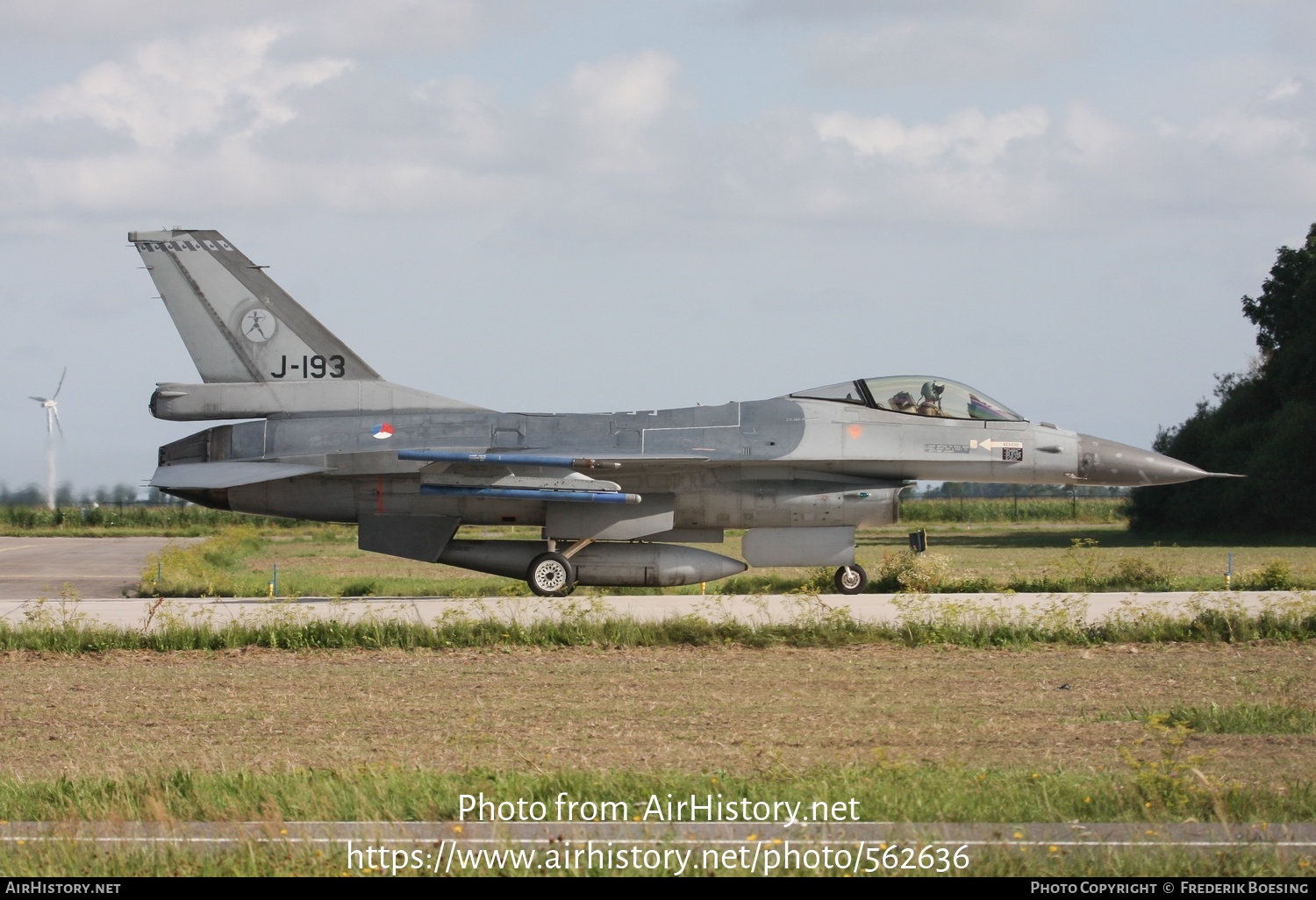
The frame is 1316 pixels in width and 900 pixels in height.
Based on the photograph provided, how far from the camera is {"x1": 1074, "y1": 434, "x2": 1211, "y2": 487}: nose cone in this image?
1709 cm

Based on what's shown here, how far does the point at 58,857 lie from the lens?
551 cm

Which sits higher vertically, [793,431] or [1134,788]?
[793,431]

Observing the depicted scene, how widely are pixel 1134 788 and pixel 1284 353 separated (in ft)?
119

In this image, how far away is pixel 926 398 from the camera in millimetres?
17078

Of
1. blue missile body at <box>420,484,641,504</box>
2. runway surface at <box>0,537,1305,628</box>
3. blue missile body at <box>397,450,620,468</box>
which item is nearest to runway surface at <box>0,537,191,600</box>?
runway surface at <box>0,537,1305,628</box>

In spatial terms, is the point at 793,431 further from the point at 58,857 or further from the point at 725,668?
the point at 58,857

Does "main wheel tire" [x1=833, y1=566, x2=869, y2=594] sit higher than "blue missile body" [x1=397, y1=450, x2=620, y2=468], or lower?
lower

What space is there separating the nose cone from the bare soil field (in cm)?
478

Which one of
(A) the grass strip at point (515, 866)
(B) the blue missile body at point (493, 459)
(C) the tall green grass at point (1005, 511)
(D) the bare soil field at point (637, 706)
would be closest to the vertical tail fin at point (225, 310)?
(B) the blue missile body at point (493, 459)

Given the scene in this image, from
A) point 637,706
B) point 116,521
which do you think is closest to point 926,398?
point 637,706

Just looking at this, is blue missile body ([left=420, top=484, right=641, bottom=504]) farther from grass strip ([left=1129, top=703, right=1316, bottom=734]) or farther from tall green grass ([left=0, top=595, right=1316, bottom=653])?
grass strip ([left=1129, top=703, right=1316, bottom=734])

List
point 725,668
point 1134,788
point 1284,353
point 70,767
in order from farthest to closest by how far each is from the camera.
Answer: point 1284,353 → point 725,668 → point 70,767 → point 1134,788

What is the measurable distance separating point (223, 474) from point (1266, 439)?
31.5 metres
